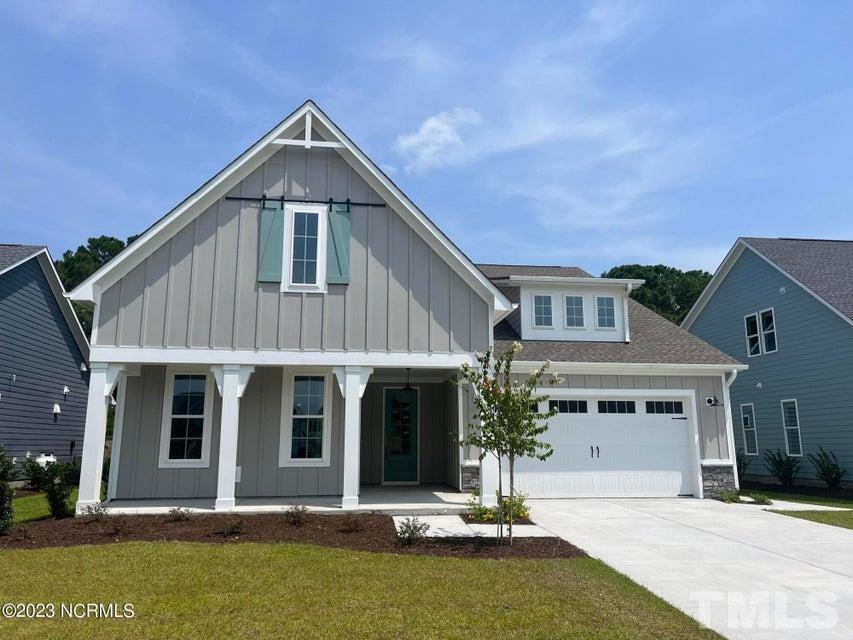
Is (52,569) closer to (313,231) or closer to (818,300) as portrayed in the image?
(313,231)

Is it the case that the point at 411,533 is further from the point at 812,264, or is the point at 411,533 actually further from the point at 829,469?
the point at 812,264

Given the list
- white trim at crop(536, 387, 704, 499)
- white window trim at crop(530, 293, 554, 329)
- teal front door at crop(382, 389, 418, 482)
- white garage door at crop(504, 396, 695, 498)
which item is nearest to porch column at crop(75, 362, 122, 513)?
teal front door at crop(382, 389, 418, 482)

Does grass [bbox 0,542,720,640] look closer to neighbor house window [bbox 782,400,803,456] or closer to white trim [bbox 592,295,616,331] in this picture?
white trim [bbox 592,295,616,331]

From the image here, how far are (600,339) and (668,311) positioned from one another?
124ft

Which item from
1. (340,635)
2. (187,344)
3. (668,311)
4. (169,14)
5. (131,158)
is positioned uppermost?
(668,311)

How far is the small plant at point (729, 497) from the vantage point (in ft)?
43.2

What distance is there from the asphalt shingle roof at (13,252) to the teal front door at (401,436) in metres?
11.7

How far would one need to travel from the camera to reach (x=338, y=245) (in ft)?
36.9

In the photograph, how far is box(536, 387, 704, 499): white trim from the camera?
1355 centimetres

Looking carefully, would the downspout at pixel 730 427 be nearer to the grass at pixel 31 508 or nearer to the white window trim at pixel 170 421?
the white window trim at pixel 170 421

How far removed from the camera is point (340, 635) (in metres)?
4.69

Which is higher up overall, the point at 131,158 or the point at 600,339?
the point at 131,158

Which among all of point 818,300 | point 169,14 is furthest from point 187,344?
point 818,300

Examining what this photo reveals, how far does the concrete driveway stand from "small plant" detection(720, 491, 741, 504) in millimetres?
802
